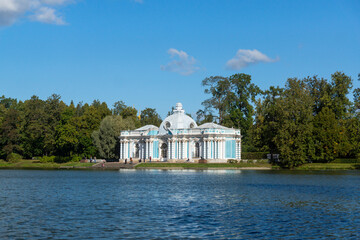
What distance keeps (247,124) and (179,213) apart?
64362 mm

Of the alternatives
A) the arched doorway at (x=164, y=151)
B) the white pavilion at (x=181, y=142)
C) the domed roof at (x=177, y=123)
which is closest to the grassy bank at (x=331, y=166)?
the white pavilion at (x=181, y=142)

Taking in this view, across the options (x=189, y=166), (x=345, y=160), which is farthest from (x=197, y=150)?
(x=345, y=160)

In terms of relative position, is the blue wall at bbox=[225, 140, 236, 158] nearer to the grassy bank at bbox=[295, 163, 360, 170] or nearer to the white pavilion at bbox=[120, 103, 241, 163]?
the white pavilion at bbox=[120, 103, 241, 163]

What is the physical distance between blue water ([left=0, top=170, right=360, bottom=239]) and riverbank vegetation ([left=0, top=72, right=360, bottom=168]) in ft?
101

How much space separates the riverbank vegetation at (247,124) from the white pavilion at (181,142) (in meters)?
2.53

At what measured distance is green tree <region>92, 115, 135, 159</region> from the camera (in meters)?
81.4

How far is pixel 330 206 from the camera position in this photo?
83.5 ft

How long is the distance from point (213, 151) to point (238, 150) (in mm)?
4443

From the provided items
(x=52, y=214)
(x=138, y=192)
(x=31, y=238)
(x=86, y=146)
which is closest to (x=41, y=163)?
(x=86, y=146)

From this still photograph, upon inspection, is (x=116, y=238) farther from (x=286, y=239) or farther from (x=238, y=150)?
(x=238, y=150)

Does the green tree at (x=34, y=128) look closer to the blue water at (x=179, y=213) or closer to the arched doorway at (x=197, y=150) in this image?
the arched doorway at (x=197, y=150)

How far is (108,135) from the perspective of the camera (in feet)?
270

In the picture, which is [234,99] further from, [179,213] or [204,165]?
[179,213]

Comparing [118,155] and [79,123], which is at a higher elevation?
[79,123]
